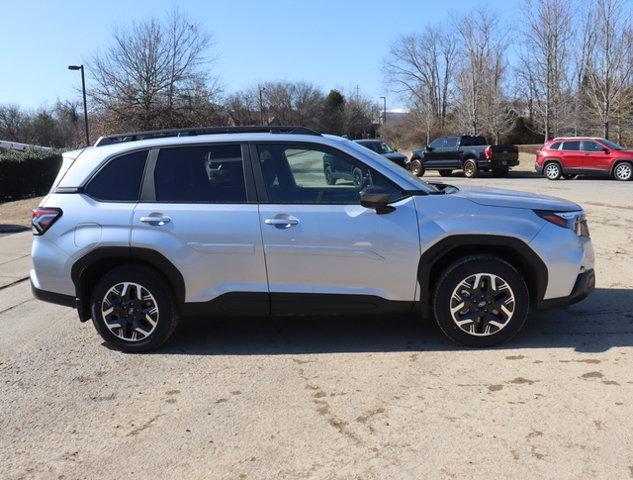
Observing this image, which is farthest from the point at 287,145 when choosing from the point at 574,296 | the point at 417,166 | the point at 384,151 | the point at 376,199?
the point at 417,166

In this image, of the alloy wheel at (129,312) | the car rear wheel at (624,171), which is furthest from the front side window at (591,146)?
the alloy wheel at (129,312)

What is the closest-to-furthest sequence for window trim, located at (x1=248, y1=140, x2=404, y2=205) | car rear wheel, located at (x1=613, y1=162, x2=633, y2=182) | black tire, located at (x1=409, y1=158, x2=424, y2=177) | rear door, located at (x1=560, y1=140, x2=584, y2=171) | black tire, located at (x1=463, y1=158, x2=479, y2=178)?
1. window trim, located at (x1=248, y1=140, x2=404, y2=205)
2. car rear wheel, located at (x1=613, y1=162, x2=633, y2=182)
3. rear door, located at (x1=560, y1=140, x2=584, y2=171)
4. black tire, located at (x1=463, y1=158, x2=479, y2=178)
5. black tire, located at (x1=409, y1=158, x2=424, y2=177)

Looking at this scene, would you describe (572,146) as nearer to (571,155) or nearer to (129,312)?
(571,155)

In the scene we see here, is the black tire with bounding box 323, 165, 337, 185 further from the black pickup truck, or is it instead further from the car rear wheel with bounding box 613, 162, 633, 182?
the black pickup truck

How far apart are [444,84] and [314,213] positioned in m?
56.8

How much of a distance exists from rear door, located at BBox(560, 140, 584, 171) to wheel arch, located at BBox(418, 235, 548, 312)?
20.3m

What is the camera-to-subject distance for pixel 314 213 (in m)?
4.58

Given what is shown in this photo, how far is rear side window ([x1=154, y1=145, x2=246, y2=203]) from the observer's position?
4.76 meters

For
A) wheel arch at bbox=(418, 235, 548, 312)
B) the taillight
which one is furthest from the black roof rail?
wheel arch at bbox=(418, 235, 548, 312)

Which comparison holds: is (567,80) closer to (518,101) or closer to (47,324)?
(518,101)

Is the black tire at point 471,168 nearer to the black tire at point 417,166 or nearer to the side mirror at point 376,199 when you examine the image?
the black tire at point 417,166

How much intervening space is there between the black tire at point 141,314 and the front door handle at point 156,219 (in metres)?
0.40

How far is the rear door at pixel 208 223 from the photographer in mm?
4633

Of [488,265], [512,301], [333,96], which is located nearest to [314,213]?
[488,265]
